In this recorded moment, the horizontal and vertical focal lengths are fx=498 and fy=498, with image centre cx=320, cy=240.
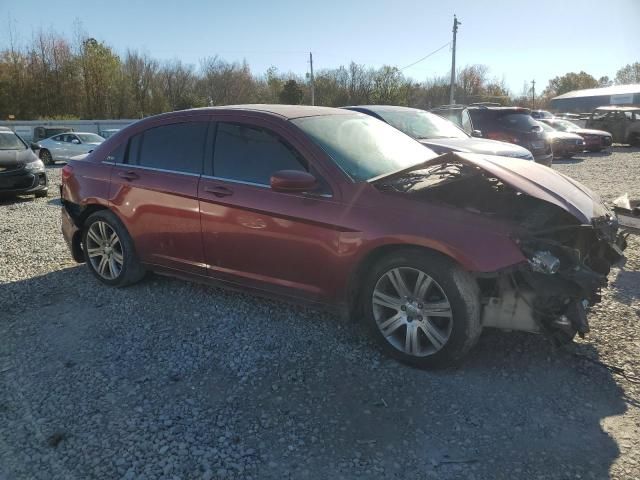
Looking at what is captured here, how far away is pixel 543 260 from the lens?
286 centimetres

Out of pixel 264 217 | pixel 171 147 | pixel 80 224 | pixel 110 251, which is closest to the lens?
pixel 264 217

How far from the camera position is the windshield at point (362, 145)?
365cm

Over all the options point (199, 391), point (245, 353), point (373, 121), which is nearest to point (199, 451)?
point (199, 391)

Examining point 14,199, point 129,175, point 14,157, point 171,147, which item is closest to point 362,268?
point 171,147

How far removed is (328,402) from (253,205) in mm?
1540

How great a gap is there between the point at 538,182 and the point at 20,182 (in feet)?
33.0

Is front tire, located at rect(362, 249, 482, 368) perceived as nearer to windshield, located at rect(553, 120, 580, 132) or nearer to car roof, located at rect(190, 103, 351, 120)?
car roof, located at rect(190, 103, 351, 120)

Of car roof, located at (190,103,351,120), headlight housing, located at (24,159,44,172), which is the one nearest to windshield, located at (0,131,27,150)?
headlight housing, located at (24,159,44,172)

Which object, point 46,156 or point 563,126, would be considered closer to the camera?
point 46,156

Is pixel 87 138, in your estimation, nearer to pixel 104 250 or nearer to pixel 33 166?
pixel 33 166

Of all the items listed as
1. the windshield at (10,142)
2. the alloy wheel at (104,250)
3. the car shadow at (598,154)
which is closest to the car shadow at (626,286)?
the alloy wheel at (104,250)

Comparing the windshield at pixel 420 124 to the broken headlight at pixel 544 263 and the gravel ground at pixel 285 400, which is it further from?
the broken headlight at pixel 544 263

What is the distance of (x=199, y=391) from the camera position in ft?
10.0

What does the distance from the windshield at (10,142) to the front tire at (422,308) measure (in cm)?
1003
